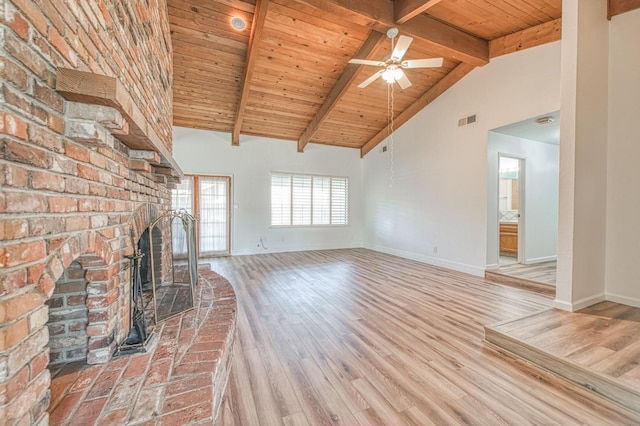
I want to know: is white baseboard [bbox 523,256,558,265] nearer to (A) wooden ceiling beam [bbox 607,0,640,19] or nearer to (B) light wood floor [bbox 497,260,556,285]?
(B) light wood floor [bbox 497,260,556,285]

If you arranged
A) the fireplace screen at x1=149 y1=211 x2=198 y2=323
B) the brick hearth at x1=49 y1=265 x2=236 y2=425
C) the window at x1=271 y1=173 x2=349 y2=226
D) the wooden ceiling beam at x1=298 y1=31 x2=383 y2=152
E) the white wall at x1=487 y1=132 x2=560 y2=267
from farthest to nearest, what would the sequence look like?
the window at x1=271 y1=173 x2=349 y2=226
the white wall at x1=487 y1=132 x2=560 y2=267
the wooden ceiling beam at x1=298 y1=31 x2=383 y2=152
the fireplace screen at x1=149 y1=211 x2=198 y2=323
the brick hearth at x1=49 y1=265 x2=236 y2=425

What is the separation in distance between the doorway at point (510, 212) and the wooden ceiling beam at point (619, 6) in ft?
6.80

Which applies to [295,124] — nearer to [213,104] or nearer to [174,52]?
[213,104]

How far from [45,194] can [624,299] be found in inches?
202

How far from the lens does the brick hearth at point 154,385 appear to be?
1.13 meters

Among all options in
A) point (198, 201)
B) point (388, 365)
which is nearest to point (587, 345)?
point (388, 365)

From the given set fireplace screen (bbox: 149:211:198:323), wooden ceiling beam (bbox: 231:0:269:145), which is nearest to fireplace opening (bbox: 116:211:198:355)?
fireplace screen (bbox: 149:211:198:323)

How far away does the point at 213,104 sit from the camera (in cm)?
537

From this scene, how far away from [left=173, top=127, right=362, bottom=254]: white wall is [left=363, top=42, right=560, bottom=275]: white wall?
1.49m

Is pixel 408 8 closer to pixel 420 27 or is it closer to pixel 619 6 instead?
pixel 420 27

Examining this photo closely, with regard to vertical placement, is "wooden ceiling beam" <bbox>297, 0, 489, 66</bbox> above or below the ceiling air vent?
above

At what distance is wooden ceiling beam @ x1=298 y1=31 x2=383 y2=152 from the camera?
3.98 meters

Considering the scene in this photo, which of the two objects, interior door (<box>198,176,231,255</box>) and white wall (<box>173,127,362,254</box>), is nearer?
white wall (<box>173,127,362,254</box>)

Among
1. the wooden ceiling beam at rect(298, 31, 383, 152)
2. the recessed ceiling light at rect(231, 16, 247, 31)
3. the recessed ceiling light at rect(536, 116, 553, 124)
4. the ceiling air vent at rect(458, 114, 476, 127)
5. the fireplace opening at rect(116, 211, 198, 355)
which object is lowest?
the fireplace opening at rect(116, 211, 198, 355)
